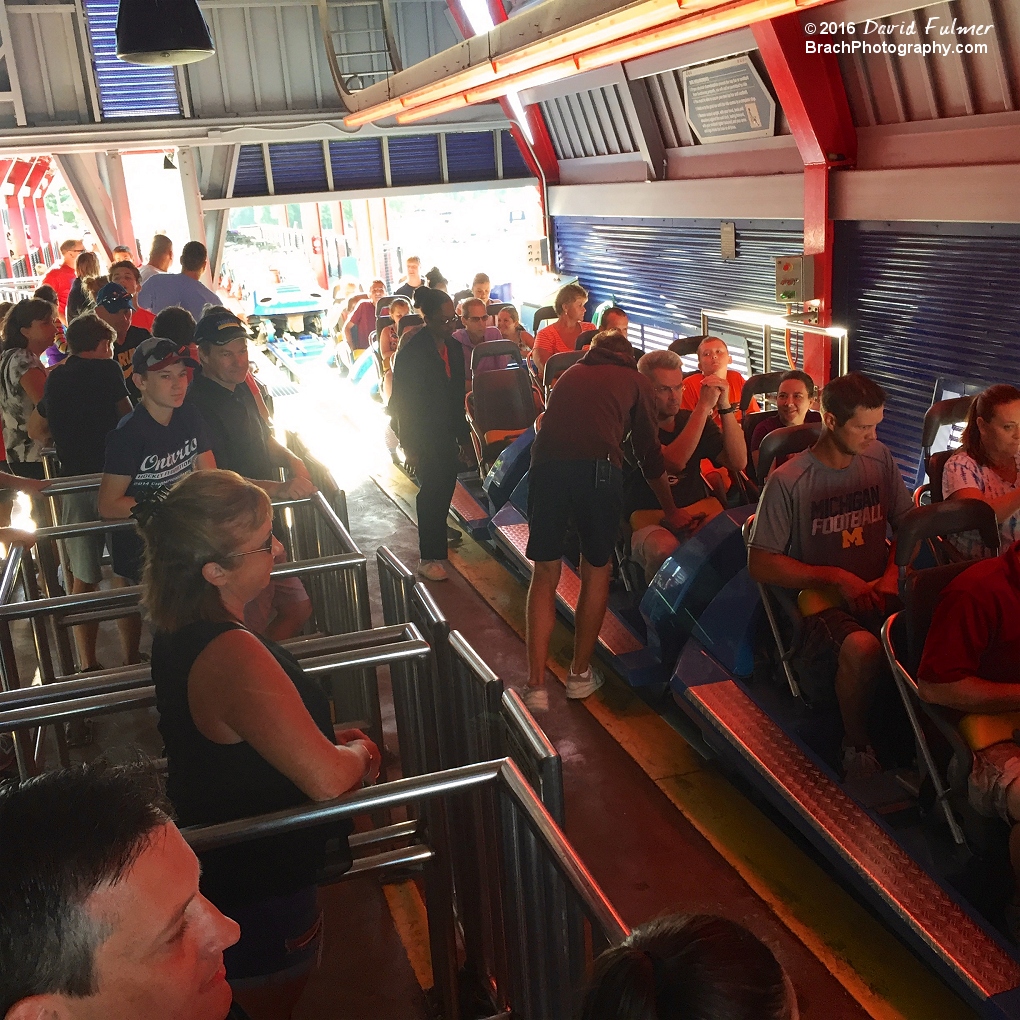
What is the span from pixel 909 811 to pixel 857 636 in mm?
529

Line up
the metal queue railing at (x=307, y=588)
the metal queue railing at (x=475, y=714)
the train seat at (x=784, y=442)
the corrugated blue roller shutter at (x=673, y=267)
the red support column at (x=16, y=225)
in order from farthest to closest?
the red support column at (x=16, y=225), the corrugated blue roller shutter at (x=673, y=267), the train seat at (x=784, y=442), the metal queue railing at (x=307, y=588), the metal queue railing at (x=475, y=714)

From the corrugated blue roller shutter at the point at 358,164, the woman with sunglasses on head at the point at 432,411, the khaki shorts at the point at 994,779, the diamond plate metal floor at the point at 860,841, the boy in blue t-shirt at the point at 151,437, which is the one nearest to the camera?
the diamond plate metal floor at the point at 860,841

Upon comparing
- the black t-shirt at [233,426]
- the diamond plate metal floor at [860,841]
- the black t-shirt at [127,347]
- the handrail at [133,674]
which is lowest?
the diamond plate metal floor at [860,841]

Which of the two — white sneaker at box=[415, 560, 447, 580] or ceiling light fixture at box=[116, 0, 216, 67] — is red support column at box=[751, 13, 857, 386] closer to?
white sneaker at box=[415, 560, 447, 580]

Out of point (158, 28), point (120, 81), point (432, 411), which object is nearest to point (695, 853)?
point (432, 411)

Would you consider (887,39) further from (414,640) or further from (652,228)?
(414,640)

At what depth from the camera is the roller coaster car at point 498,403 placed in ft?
21.4

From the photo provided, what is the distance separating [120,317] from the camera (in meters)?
5.34

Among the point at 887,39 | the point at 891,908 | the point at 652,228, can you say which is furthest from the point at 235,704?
the point at 652,228

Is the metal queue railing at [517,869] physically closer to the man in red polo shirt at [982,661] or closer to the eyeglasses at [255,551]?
the eyeglasses at [255,551]

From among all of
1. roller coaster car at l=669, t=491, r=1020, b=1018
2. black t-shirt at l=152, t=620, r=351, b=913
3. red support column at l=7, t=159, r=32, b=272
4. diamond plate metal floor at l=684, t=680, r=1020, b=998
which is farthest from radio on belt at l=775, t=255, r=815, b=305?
red support column at l=7, t=159, r=32, b=272

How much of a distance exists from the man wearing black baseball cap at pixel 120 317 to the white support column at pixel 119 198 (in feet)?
21.4

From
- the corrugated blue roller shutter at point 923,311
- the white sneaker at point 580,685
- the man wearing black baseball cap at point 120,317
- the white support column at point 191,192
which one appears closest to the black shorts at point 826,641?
the white sneaker at point 580,685

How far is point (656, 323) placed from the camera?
386 inches
